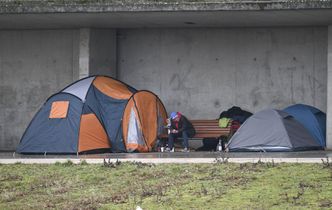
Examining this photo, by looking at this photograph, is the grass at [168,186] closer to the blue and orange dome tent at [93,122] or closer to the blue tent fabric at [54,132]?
the blue tent fabric at [54,132]

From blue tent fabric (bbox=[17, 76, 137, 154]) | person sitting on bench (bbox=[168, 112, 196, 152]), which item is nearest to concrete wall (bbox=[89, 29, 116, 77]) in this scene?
blue tent fabric (bbox=[17, 76, 137, 154])

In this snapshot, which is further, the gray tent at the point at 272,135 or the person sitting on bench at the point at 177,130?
the person sitting on bench at the point at 177,130

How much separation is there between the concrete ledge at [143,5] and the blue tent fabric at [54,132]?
111 inches

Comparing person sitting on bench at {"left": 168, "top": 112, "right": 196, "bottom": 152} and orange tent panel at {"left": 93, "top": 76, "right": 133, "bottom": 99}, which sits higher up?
orange tent panel at {"left": 93, "top": 76, "right": 133, "bottom": 99}

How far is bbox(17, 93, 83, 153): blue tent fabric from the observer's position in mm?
22859

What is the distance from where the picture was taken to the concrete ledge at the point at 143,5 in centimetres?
2239

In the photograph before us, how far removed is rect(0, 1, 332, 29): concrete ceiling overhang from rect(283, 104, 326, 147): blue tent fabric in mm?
2965

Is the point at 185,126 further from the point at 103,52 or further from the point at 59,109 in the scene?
the point at 103,52

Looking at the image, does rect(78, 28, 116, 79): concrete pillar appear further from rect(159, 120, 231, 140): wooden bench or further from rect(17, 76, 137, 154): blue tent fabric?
rect(159, 120, 231, 140): wooden bench

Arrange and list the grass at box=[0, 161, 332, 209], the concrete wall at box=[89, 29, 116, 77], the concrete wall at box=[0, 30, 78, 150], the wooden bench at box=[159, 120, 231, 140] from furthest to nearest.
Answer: the concrete wall at box=[0, 30, 78, 150], the concrete wall at box=[89, 29, 116, 77], the wooden bench at box=[159, 120, 231, 140], the grass at box=[0, 161, 332, 209]

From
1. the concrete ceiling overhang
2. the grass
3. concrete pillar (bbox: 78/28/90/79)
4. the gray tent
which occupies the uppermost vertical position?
the concrete ceiling overhang

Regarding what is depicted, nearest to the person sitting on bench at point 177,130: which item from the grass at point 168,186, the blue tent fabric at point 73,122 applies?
the blue tent fabric at point 73,122

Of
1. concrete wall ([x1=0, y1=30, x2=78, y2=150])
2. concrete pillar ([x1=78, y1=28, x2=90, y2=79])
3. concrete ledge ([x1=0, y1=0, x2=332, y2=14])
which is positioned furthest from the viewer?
concrete wall ([x1=0, y1=30, x2=78, y2=150])

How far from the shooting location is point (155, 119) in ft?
82.7
